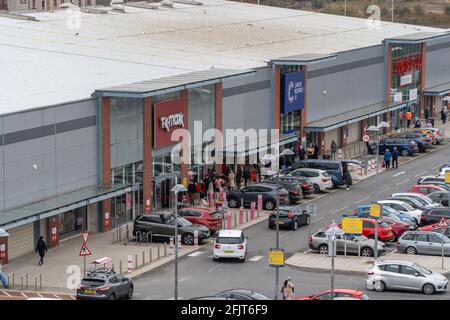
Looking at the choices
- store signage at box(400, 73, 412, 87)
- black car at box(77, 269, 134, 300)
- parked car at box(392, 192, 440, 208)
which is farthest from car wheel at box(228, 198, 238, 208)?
store signage at box(400, 73, 412, 87)

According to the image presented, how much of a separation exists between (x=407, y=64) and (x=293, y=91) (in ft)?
76.7

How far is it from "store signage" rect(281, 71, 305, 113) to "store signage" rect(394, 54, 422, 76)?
1917 centimetres

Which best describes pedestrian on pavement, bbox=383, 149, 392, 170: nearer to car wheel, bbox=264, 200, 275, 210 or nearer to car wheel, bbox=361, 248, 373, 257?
car wheel, bbox=264, 200, 275, 210

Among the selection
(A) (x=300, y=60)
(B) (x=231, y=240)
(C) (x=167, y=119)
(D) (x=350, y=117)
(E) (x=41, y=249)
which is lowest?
(E) (x=41, y=249)

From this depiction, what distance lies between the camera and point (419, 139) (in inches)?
2943

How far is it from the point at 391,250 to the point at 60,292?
15.6 metres

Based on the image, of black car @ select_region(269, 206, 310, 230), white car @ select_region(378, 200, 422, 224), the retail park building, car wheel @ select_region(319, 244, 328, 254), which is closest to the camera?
car wheel @ select_region(319, 244, 328, 254)

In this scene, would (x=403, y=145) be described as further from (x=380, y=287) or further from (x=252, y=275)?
(x=380, y=287)

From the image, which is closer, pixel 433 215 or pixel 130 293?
pixel 130 293

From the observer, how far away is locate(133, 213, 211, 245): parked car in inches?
1746

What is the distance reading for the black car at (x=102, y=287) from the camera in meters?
32.5

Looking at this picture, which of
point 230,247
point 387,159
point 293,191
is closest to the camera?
point 230,247

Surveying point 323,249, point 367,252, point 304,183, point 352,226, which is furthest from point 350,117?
point 352,226
